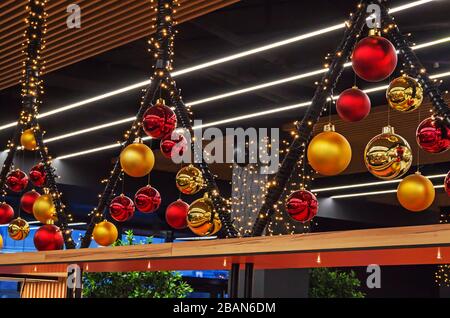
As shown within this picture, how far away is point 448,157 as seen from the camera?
1088 cm

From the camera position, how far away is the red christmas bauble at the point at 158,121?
12.6ft

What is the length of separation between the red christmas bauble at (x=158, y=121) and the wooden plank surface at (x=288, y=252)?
0.80m

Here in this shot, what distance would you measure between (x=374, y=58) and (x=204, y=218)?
3.89ft

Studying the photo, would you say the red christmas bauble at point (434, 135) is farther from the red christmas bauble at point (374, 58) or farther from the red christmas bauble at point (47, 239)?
the red christmas bauble at point (47, 239)

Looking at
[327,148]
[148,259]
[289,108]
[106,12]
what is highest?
[289,108]

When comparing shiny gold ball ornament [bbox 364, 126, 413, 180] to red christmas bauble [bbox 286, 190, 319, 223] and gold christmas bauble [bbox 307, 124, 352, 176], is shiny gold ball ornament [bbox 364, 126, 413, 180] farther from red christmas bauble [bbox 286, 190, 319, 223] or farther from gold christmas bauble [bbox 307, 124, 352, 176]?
red christmas bauble [bbox 286, 190, 319, 223]

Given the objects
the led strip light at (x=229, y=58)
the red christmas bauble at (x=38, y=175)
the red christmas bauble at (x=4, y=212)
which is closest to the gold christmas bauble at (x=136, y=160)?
the red christmas bauble at (x=38, y=175)

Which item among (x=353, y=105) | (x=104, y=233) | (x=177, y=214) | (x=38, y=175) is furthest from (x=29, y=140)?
(x=353, y=105)

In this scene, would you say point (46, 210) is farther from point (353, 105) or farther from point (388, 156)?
point (388, 156)

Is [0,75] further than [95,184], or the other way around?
[95,184]

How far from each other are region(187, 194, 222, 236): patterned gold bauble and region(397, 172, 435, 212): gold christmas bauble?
931 mm
